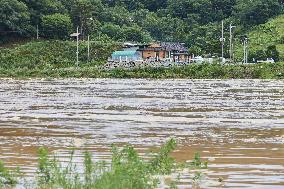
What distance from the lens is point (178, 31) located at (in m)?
112

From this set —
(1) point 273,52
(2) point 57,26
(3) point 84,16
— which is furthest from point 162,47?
(3) point 84,16

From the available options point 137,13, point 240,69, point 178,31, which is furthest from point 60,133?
point 137,13

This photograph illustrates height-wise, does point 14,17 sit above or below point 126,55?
above

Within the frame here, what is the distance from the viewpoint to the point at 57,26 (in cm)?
10025

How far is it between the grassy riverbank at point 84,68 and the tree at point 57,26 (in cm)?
388

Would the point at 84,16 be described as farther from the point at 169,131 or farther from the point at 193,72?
the point at 169,131

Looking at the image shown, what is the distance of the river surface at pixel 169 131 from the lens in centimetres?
1264

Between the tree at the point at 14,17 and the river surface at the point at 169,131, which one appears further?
the tree at the point at 14,17

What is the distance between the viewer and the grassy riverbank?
7075 centimetres

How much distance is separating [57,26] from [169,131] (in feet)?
273

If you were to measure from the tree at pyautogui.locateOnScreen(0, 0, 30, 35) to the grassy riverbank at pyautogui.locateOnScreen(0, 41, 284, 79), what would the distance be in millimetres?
5172

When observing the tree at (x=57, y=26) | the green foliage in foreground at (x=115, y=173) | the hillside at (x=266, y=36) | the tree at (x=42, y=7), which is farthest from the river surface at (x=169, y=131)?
the tree at (x=42, y=7)

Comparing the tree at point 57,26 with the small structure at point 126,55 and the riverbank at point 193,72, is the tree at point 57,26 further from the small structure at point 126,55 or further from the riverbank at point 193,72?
the riverbank at point 193,72

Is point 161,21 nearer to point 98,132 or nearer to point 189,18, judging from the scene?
point 189,18
